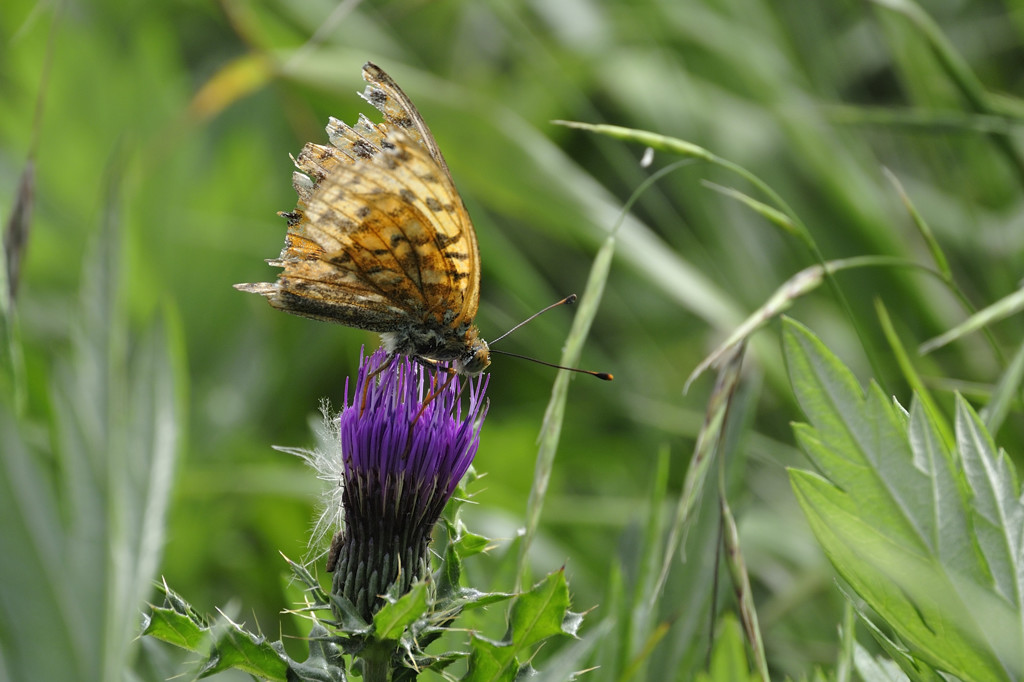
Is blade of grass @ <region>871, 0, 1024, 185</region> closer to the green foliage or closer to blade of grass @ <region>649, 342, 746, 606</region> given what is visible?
blade of grass @ <region>649, 342, 746, 606</region>

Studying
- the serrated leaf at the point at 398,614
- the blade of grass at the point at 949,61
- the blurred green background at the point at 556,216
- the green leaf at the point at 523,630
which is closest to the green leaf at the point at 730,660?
the green leaf at the point at 523,630

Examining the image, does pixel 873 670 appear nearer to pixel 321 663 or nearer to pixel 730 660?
pixel 730 660

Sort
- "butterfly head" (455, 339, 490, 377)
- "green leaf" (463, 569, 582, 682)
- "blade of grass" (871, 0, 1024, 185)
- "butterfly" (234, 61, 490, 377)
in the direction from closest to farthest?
"green leaf" (463, 569, 582, 682) < "butterfly" (234, 61, 490, 377) < "butterfly head" (455, 339, 490, 377) < "blade of grass" (871, 0, 1024, 185)

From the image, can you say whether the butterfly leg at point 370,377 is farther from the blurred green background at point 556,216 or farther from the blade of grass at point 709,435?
the blurred green background at point 556,216

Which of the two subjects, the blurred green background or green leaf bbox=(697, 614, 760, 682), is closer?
green leaf bbox=(697, 614, 760, 682)

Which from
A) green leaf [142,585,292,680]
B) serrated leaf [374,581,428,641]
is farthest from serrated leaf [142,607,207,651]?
serrated leaf [374,581,428,641]

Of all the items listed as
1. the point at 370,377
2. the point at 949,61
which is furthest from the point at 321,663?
the point at 949,61
